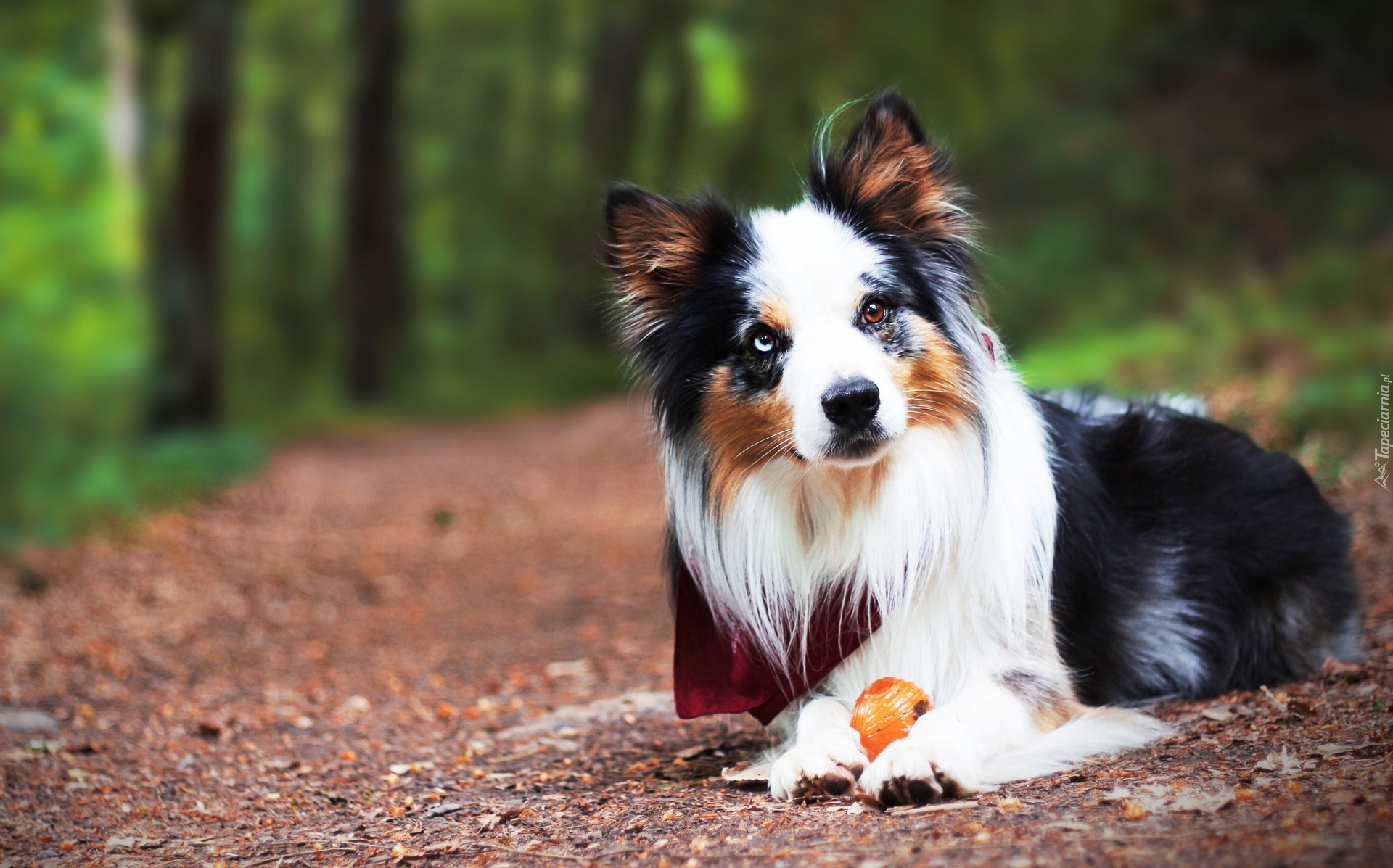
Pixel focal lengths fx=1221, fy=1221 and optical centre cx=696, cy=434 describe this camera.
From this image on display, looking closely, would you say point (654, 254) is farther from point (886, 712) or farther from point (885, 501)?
point (886, 712)

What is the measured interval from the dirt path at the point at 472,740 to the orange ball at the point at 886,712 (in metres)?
0.28

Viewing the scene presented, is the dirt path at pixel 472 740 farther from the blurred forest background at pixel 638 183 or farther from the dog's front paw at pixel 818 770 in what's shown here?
the blurred forest background at pixel 638 183

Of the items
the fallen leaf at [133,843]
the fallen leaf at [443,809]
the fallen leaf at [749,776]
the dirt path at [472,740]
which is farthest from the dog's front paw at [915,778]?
the fallen leaf at [133,843]

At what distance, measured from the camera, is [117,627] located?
618 centimetres

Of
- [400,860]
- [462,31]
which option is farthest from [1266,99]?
[462,31]

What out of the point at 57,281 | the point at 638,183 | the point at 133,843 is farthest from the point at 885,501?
the point at 638,183

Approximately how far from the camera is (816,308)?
3.31 m

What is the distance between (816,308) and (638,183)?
7616 mm

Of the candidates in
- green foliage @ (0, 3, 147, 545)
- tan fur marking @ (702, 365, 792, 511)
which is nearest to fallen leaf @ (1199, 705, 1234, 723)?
tan fur marking @ (702, 365, 792, 511)

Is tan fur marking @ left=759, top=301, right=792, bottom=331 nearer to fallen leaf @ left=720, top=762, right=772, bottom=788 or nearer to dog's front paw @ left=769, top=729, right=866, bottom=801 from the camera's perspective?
dog's front paw @ left=769, top=729, right=866, bottom=801

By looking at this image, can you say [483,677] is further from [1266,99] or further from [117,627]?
[1266,99]

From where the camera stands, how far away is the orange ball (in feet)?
10.2

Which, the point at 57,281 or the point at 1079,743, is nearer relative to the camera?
the point at 1079,743

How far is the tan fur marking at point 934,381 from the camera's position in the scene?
3332 millimetres
